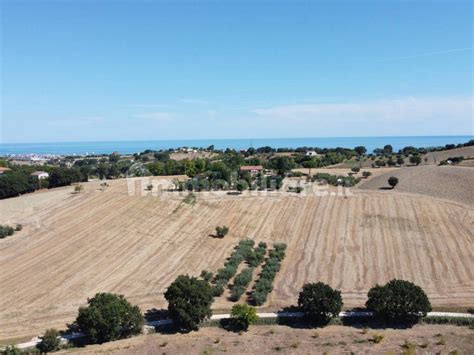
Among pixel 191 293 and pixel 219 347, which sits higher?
pixel 191 293

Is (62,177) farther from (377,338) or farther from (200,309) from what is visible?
(377,338)

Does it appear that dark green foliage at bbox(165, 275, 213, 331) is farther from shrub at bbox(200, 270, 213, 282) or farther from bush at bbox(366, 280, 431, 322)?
bush at bbox(366, 280, 431, 322)

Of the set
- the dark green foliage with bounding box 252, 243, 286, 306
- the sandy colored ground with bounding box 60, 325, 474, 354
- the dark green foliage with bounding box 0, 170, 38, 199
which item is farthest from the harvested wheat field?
the sandy colored ground with bounding box 60, 325, 474, 354

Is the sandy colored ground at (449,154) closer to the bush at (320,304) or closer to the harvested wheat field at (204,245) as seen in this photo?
the harvested wheat field at (204,245)

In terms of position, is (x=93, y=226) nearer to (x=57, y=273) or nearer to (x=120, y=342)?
(x=57, y=273)

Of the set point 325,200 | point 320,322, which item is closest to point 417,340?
point 320,322

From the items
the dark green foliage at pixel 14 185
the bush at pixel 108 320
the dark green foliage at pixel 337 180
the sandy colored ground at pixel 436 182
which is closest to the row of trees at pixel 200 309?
the bush at pixel 108 320
